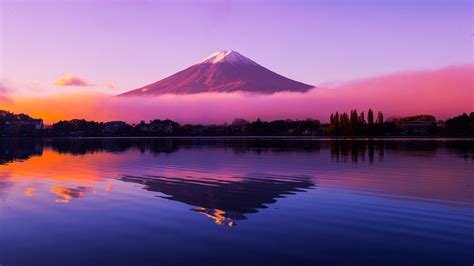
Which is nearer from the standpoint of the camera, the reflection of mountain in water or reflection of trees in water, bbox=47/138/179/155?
the reflection of mountain in water

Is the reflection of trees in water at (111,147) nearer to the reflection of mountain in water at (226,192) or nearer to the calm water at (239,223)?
the reflection of mountain in water at (226,192)

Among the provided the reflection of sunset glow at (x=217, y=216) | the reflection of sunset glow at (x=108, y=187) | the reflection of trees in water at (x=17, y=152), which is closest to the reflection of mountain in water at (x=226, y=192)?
the reflection of sunset glow at (x=217, y=216)

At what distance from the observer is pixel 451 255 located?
10.4 meters

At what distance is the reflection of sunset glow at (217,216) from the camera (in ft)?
46.5

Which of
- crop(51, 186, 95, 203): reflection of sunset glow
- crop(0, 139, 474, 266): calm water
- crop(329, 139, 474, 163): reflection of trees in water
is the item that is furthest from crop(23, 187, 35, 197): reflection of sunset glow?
crop(329, 139, 474, 163): reflection of trees in water

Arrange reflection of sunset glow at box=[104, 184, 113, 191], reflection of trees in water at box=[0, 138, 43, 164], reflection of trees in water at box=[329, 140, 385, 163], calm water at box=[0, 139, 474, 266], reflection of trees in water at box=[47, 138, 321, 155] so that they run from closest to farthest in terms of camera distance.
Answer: calm water at box=[0, 139, 474, 266] → reflection of sunset glow at box=[104, 184, 113, 191] → reflection of trees in water at box=[329, 140, 385, 163] → reflection of trees in water at box=[0, 138, 43, 164] → reflection of trees in water at box=[47, 138, 321, 155]

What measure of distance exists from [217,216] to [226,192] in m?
6.10

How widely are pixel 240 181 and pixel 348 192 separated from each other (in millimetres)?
7709

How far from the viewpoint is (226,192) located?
21391 millimetres

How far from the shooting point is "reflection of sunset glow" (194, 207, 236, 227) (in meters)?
14.2

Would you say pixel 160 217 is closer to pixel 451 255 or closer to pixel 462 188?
pixel 451 255

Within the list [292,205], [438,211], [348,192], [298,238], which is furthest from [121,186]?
[438,211]

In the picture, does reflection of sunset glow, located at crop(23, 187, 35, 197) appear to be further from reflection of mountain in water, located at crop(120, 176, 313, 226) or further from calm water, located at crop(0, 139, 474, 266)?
reflection of mountain in water, located at crop(120, 176, 313, 226)

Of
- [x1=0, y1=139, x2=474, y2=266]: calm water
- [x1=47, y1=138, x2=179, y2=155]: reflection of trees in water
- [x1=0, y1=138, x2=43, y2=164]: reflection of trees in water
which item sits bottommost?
[x1=0, y1=139, x2=474, y2=266]: calm water
